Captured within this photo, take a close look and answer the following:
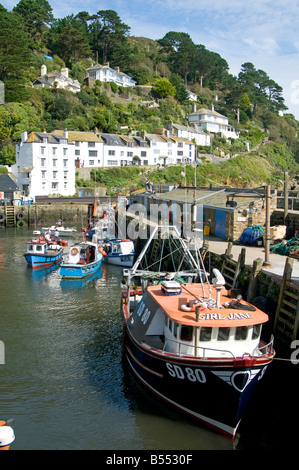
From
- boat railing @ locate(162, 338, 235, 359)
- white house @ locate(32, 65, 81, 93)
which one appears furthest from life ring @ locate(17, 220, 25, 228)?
boat railing @ locate(162, 338, 235, 359)

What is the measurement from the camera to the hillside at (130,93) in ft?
254

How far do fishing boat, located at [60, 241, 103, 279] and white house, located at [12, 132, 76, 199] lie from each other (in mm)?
33424

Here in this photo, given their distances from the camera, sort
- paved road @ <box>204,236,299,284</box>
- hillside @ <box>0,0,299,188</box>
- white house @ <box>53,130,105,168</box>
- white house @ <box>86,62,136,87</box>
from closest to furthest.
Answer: paved road @ <box>204,236,299,284</box>
white house @ <box>53,130,105,168</box>
hillside @ <box>0,0,299,188</box>
white house @ <box>86,62,136,87</box>

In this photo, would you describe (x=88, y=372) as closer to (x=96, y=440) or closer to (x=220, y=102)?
(x=96, y=440)

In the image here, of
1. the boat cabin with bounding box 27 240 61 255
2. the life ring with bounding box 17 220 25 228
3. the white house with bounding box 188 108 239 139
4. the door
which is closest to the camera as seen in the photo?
the door

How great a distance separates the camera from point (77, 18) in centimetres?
12775

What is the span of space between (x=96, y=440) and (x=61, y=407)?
7.19ft

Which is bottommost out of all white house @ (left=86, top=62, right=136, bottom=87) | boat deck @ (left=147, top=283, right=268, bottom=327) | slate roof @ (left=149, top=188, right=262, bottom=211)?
boat deck @ (left=147, top=283, right=268, bottom=327)

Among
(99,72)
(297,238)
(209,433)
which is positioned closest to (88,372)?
(209,433)

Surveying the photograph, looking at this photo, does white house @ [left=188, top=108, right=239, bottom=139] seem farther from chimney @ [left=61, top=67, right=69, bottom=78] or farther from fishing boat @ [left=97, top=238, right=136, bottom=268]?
fishing boat @ [left=97, top=238, right=136, bottom=268]

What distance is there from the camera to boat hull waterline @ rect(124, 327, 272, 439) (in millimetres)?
11430

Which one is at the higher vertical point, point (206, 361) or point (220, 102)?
point (220, 102)

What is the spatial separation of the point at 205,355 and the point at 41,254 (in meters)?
23.1

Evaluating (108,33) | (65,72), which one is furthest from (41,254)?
(108,33)
